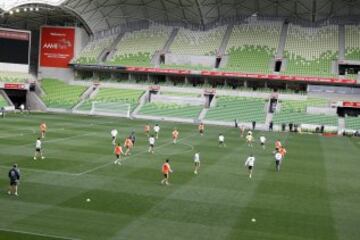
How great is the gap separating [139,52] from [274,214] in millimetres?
66203

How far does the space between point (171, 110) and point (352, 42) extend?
3055 centimetres

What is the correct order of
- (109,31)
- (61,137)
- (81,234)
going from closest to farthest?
1. (81,234)
2. (61,137)
3. (109,31)

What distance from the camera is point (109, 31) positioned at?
89688 mm

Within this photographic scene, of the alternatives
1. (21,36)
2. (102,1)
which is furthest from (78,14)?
(21,36)

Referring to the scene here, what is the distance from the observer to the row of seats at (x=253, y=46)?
78.3 m

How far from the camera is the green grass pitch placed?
17.9 metres

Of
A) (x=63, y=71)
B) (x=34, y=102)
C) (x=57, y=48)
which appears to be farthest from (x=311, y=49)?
(x=34, y=102)

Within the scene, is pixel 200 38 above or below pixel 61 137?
above

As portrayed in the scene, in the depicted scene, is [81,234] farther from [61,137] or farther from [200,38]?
[200,38]

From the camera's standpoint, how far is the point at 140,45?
86.0m

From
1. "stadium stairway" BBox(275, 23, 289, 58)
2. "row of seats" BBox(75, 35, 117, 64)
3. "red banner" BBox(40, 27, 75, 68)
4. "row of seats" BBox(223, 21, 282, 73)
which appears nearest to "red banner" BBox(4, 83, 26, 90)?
"red banner" BBox(40, 27, 75, 68)

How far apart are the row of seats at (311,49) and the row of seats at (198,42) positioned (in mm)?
11321

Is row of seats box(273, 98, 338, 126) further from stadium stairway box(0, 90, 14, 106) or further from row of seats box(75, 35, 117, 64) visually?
stadium stairway box(0, 90, 14, 106)

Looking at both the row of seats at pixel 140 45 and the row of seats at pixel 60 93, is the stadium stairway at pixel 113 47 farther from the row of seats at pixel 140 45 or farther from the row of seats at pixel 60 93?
the row of seats at pixel 60 93
